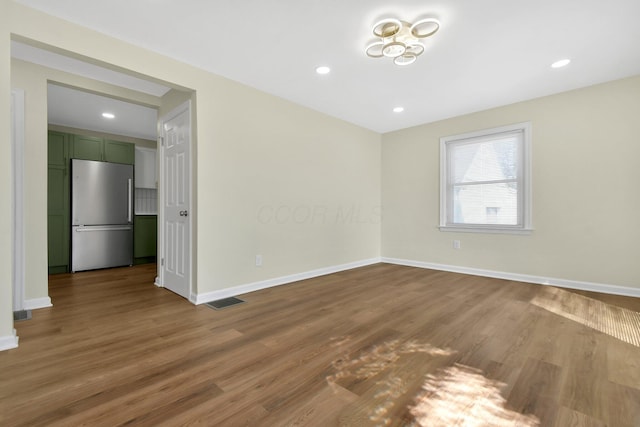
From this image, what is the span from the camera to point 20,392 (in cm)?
149

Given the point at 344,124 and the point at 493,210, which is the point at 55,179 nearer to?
the point at 344,124

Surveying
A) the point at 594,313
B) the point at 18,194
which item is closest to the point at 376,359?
the point at 594,313

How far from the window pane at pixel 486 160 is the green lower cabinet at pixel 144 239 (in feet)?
18.5

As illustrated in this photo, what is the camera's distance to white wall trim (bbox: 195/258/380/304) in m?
3.02

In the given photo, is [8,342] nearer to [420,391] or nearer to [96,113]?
[420,391]

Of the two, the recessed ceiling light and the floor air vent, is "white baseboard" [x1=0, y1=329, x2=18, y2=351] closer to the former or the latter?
the floor air vent

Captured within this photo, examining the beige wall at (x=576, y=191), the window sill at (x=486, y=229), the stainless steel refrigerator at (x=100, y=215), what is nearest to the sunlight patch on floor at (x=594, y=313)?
the beige wall at (x=576, y=191)

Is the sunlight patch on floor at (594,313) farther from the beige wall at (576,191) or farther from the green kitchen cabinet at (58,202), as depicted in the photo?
the green kitchen cabinet at (58,202)

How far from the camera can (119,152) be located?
16.9ft

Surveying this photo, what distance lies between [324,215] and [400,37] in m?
2.58

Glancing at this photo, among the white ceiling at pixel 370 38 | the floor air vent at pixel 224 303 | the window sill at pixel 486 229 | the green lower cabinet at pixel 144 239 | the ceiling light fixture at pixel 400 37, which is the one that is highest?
the white ceiling at pixel 370 38

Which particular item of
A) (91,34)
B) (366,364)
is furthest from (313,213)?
(91,34)

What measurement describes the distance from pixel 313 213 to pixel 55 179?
13.8ft

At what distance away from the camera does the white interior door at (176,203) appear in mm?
3113
